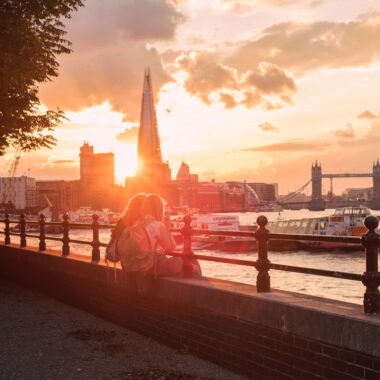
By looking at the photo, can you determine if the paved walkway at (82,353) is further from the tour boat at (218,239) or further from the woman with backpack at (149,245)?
the tour boat at (218,239)

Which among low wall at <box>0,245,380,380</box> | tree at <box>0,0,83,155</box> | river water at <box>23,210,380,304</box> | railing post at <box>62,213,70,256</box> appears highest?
tree at <box>0,0,83,155</box>

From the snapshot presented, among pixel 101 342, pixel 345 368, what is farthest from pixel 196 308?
pixel 345 368

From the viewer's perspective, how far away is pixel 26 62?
14.7 meters

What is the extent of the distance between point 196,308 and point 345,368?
2.72 m

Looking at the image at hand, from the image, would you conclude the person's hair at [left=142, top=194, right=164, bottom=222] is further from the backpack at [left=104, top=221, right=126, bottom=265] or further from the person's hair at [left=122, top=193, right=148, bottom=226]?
the backpack at [left=104, top=221, right=126, bottom=265]

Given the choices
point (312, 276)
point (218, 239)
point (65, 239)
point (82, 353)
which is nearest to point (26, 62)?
point (65, 239)

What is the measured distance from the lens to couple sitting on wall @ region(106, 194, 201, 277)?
Result: 8.20 meters

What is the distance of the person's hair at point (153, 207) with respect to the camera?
8.26 m

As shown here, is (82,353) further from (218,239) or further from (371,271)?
(218,239)

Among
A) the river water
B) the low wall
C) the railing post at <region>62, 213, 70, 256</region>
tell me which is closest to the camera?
the low wall

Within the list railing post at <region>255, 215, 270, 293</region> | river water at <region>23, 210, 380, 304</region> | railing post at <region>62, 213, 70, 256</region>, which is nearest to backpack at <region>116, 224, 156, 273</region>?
railing post at <region>255, 215, 270, 293</region>

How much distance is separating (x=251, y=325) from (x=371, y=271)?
5.92 feet

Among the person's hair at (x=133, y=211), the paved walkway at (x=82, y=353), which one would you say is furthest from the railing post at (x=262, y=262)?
the person's hair at (x=133, y=211)

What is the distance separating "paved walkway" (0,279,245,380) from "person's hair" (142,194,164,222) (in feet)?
6.57
